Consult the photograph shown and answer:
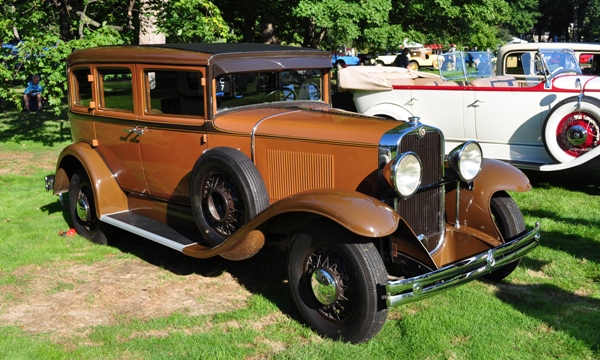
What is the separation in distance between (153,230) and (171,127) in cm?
89

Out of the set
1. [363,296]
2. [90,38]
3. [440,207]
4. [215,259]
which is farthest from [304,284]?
[90,38]

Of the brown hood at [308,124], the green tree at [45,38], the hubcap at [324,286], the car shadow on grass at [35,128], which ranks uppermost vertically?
the green tree at [45,38]

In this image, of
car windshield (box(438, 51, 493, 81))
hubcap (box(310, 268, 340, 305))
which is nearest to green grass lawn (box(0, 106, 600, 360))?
hubcap (box(310, 268, 340, 305))

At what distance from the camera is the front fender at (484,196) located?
15.4 ft

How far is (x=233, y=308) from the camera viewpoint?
4.56m

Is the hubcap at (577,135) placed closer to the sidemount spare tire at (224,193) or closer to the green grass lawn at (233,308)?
the green grass lawn at (233,308)

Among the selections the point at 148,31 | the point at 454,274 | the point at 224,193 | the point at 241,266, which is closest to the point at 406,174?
the point at 454,274

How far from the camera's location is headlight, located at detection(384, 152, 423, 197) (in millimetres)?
3915

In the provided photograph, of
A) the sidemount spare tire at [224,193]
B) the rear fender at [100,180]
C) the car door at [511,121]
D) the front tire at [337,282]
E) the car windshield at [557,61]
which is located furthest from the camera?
the car windshield at [557,61]

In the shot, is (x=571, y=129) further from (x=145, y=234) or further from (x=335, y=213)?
(x=145, y=234)

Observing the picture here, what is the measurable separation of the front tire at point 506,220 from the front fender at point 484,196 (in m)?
0.13

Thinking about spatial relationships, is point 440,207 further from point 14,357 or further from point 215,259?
point 14,357

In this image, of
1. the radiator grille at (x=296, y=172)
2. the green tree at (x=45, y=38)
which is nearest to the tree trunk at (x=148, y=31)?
the green tree at (x=45, y=38)

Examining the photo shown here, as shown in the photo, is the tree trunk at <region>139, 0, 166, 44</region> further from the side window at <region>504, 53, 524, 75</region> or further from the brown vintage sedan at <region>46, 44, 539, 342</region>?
the side window at <region>504, 53, 524, 75</region>
